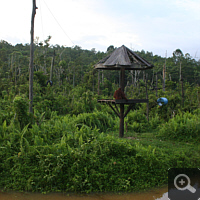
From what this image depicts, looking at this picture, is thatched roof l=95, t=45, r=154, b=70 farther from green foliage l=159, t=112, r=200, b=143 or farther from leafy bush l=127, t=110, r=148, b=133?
leafy bush l=127, t=110, r=148, b=133

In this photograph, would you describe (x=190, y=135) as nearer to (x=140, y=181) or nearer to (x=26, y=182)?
(x=140, y=181)

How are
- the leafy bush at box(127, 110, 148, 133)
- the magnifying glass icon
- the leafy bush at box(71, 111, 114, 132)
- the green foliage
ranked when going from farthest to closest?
the leafy bush at box(127, 110, 148, 133), the leafy bush at box(71, 111, 114, 132), the green foliage, the magnifying glass icon

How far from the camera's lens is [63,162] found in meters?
5.26

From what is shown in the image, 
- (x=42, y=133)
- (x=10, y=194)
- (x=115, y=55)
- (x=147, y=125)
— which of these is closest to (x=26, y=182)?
(x=10, y=194)

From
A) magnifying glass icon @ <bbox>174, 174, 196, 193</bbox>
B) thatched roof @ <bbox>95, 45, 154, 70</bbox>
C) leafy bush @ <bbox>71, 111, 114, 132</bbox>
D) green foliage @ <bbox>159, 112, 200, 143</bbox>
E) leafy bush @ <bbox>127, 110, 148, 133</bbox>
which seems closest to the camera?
magnifying glass icon @ <bbox>174, 174, 196, 193</bbox>

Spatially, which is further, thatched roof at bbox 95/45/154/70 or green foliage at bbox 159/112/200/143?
green foliage at bbox 159/112/200/143

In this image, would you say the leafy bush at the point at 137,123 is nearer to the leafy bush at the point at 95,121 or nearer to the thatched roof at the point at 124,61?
the leafy bush at the point at 95,121

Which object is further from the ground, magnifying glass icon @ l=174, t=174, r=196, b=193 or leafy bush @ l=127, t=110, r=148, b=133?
leafy bush @ l=127, t=110, r=148, b=133

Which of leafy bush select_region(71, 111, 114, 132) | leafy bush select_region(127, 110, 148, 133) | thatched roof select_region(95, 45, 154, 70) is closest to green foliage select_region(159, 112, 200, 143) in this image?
leafy bush select_region(127, 110, 148, 133)

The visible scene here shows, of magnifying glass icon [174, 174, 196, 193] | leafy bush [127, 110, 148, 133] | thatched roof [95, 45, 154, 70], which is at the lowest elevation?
magnifying glass icon [174, 174, 196, 193]

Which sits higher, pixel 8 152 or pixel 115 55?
pixel 115 55

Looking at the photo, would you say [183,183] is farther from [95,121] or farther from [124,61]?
[95,121]

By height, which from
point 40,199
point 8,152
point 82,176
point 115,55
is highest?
point 115,55

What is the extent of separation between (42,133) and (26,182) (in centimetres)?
176
